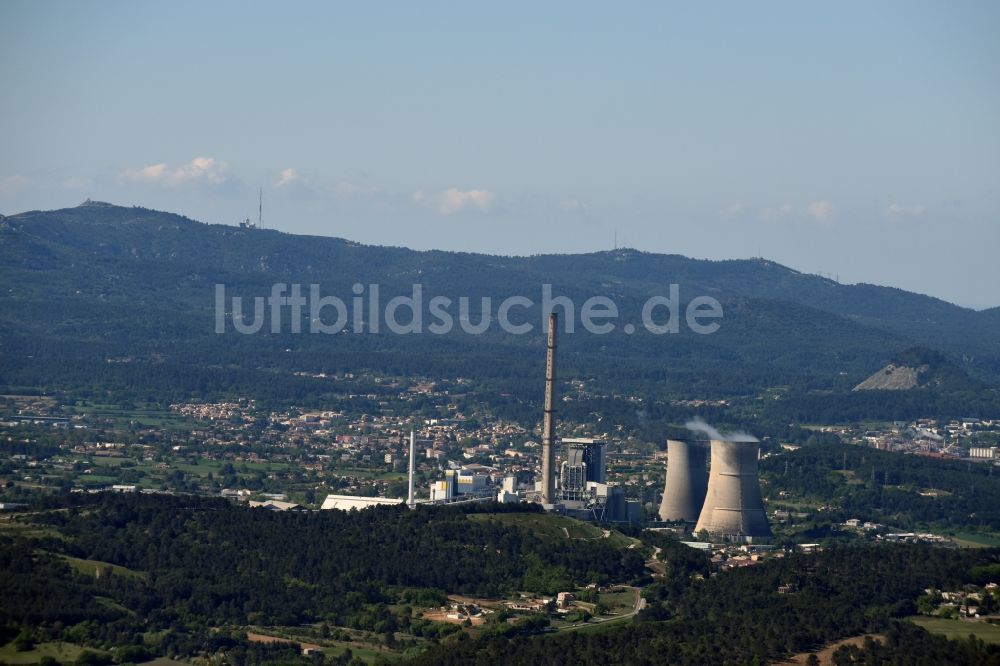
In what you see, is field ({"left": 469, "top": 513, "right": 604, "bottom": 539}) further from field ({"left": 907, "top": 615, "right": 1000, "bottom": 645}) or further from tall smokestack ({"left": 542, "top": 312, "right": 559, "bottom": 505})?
field ({"left": 907, "top": 615, "right": 1000, "bottom": 645})

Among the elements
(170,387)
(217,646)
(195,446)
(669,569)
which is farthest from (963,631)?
(170,387)

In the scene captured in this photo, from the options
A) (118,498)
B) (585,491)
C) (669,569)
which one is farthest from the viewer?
(585,491)

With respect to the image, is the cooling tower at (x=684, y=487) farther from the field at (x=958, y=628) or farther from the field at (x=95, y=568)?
the field at (x=95, y=568)

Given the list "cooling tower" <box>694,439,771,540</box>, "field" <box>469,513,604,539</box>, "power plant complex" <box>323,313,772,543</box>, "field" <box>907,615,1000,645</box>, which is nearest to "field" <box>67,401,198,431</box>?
"power plant complex" <box>323,313,772,543</box>

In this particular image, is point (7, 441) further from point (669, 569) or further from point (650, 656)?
point (650, 656)

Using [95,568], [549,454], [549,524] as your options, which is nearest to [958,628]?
[549,524]

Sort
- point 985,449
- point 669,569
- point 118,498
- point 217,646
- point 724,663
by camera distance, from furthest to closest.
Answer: point 985,449, point 118,498, point 669,569, point 217,646, point 724,663

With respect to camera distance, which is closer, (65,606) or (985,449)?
(65,606)
